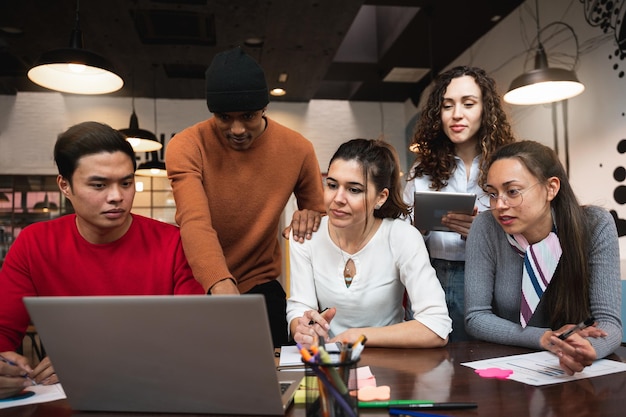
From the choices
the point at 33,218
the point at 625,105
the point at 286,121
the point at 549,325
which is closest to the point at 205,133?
the point at 549,325

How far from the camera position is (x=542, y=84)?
3195 millimetres

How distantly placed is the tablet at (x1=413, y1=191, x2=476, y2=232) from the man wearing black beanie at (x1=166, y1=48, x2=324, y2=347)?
38 centimetres

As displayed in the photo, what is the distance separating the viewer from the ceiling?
4254mm

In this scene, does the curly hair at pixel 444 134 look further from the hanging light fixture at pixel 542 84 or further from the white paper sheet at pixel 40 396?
the white paper sheet at pixel 40 396

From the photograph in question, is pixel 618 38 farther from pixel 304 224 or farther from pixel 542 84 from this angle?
pixel 304 224

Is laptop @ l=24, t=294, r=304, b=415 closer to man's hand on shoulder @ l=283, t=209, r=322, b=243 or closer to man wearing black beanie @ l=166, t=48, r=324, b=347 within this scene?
man wearing black beanie @ l=166, t=48, r=324, b=347

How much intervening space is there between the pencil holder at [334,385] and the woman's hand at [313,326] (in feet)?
1.53

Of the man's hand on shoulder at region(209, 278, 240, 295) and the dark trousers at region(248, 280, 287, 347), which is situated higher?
the man's hand on shoulder at region(209, 278, 240, 295)

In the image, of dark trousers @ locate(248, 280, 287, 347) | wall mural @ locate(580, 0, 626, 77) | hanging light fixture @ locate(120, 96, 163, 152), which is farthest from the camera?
hanging light fixture @ locate(120, 96, 163, 152)

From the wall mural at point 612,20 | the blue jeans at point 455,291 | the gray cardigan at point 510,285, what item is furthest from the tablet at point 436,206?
the wall mural at point 612,20

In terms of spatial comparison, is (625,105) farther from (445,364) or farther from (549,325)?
(445,364)

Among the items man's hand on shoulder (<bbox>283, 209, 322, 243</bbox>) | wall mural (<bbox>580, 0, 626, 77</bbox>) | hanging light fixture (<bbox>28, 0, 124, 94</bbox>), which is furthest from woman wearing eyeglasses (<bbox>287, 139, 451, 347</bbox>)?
wall mural (<bbox>580, 0, 626, 77</bbox>)

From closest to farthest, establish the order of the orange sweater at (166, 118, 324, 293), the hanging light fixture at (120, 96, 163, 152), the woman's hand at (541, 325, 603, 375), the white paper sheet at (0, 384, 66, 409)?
the white paper sheet at (0, 384, 66, 409) < the woman's hand at (541, 325, 603, 375) < the orange sweater at (166, 118, 324, 293) < the hanging light fixture at (120, 96, 163, 152)

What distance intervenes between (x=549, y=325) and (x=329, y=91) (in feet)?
19.7
